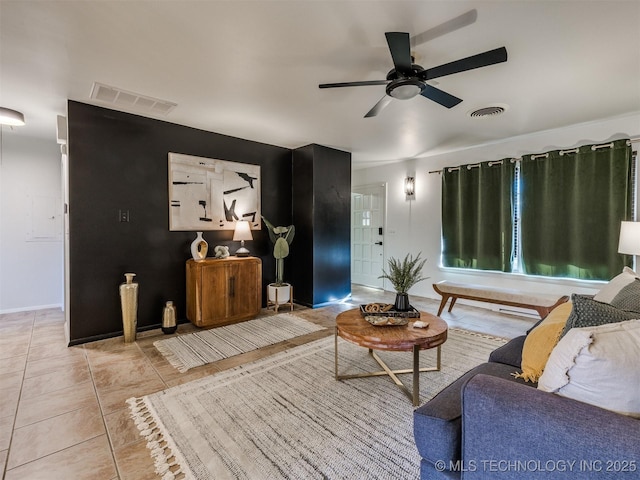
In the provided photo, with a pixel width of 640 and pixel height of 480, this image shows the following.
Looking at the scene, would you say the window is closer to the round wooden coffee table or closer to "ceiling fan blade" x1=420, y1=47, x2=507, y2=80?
the round wooden coffee table

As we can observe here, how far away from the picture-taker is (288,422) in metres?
1.90

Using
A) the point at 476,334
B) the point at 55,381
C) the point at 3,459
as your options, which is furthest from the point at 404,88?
the point at 55,381

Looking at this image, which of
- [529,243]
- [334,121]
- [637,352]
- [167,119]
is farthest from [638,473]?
[167,119]

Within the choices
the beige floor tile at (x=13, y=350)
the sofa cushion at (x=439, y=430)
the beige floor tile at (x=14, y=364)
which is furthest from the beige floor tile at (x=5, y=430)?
the sofa cushion at (x=439, y=430)

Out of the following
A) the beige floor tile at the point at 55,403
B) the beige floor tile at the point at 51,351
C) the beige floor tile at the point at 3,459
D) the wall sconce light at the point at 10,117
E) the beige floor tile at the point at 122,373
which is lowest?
the beige floor tile at the point at 3,459

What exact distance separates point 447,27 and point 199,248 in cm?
334

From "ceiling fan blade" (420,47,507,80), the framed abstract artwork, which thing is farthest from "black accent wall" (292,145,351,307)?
"ceiling fan blade" (420,47,507,80)

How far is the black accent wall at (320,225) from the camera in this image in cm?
470

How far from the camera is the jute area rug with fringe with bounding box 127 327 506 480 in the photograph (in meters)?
1.55

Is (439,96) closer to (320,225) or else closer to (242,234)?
(320,225)

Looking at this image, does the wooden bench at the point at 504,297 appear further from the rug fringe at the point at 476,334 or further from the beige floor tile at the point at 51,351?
the beige floor tile at the point at 51,351

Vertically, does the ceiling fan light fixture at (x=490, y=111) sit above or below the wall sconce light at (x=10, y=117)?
above

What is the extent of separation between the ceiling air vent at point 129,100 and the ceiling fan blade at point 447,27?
8.04ft

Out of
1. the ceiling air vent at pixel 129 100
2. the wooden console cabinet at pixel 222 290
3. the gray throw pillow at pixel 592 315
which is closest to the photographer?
the gray throw pillow at pixel 592 315
